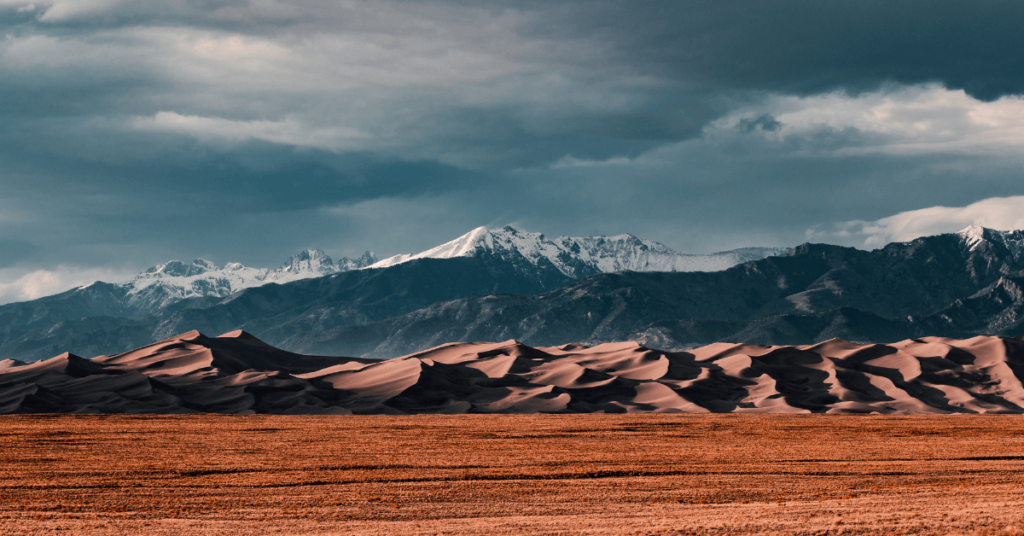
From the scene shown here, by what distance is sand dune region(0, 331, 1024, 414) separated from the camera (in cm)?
13088

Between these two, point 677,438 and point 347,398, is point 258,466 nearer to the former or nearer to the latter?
point 677,438

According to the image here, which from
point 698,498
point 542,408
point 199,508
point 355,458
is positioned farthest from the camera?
point 542,408

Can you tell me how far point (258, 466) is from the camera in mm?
51469

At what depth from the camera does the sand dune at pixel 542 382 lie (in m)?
131

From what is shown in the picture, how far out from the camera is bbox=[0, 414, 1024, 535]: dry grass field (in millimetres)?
30922

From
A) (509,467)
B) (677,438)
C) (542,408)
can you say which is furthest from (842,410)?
(509,467)

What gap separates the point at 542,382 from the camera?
152125 millimetres

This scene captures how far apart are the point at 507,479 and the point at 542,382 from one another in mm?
106519

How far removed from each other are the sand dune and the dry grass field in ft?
159

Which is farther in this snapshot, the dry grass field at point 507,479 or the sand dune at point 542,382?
the sand dune at point 542,382

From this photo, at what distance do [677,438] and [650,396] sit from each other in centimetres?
6811

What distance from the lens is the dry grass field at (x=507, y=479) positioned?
30.9 metres

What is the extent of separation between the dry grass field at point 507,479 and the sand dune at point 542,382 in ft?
159

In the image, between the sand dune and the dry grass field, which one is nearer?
the dry grass field
